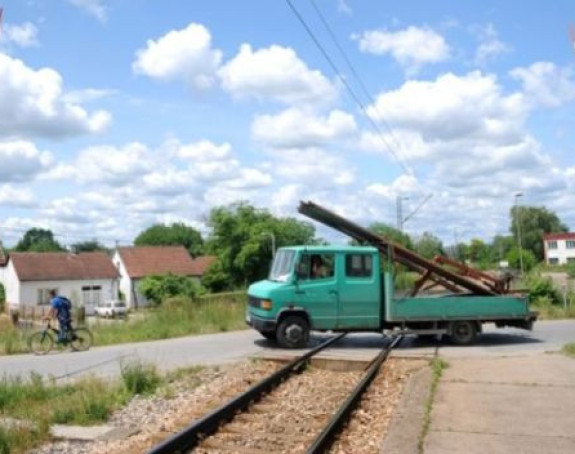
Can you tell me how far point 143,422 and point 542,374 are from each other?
648 cm

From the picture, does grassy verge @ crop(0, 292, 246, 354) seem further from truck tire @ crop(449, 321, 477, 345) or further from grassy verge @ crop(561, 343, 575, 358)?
grassy verge @ crop(561, 343, 575, 358)

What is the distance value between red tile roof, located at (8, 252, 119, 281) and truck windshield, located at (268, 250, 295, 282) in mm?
58479

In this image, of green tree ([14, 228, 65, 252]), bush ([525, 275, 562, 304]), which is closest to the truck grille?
bush ([525, 275, 562, 304])

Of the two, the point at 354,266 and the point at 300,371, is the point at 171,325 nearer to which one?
the point at 354,266

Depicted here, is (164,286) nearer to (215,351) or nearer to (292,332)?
(215,351)

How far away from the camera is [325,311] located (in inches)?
642

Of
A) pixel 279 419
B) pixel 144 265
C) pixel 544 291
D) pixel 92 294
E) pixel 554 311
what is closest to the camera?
pixel 279 419

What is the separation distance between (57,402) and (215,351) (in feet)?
21.6

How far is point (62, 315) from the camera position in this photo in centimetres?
1852

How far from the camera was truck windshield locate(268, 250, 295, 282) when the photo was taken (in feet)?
53.9

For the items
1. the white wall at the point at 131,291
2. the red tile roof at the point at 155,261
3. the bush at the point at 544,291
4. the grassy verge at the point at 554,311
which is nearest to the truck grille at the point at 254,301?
the grassy verge at the point at 554,311

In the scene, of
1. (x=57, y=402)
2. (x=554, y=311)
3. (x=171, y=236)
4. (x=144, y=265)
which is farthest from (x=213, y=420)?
(x=171, y=236)

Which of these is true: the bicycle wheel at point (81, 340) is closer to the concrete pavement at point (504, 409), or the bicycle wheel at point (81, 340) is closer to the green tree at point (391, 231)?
the concrete pavement at point (504, 409)

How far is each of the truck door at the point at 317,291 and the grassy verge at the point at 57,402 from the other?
4.84m
